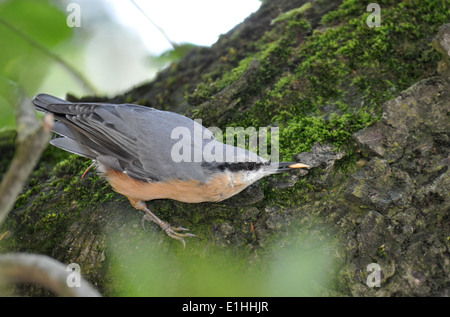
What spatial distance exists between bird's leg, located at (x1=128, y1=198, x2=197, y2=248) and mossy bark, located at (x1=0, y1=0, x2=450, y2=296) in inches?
1.8

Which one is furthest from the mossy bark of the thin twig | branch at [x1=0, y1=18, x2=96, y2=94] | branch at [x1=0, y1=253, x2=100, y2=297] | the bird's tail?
the thin twig

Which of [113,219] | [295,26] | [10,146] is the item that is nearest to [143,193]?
[113,219]

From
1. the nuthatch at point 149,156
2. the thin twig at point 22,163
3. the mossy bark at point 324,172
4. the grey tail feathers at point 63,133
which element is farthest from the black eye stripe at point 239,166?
the thin twig at point 22,163

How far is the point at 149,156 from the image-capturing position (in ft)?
10.0

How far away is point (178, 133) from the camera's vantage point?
3.10 metres

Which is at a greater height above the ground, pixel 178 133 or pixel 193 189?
pixel 178 133

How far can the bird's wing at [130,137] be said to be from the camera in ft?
9.89

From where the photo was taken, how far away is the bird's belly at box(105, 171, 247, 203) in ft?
9.38

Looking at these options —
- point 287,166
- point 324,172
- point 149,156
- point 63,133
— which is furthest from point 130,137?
point 324,172

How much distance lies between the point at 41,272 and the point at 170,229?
40.7 inches

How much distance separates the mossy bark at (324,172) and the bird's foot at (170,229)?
47 mm

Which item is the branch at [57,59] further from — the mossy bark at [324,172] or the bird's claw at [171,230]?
the bird's claw at [171,230]
